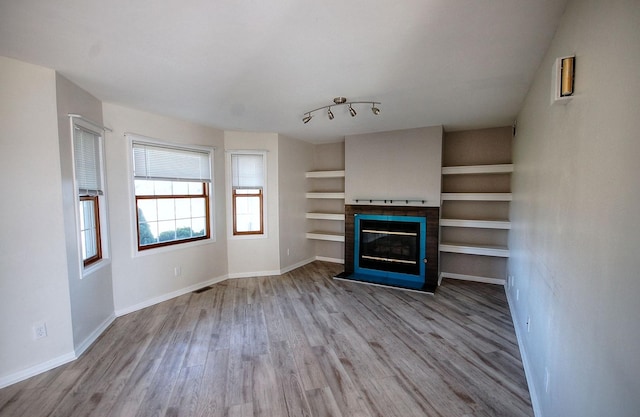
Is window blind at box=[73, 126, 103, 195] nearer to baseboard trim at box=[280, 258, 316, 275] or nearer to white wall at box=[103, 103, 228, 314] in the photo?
white wall at box=[103, 103, 228, 314]

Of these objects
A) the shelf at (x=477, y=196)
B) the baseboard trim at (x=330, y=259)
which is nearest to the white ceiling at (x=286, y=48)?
the shelf at (x=477, y=196)

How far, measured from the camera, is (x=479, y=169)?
A: 171 inches

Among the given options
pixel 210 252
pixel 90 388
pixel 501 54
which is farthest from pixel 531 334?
pixel 210 252

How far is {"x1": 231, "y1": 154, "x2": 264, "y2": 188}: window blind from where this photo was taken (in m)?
4.86

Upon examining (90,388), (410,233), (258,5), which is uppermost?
(258,5)

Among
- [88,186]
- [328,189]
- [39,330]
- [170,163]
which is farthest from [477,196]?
[39,330]

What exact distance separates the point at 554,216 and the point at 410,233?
9.63 feet

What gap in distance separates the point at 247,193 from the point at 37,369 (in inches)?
129

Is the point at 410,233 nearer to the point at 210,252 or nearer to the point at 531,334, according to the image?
the point at 531,334

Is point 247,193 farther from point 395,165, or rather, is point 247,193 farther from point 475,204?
point 475,204

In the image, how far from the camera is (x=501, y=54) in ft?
7.12

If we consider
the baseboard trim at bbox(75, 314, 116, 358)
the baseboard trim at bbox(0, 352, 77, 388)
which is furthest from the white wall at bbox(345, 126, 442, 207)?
the baseboard trim at bbox(0, 352, 77, 388)

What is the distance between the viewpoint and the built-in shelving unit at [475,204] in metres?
4.39

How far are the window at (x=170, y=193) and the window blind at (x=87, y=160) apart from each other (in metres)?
0.46
